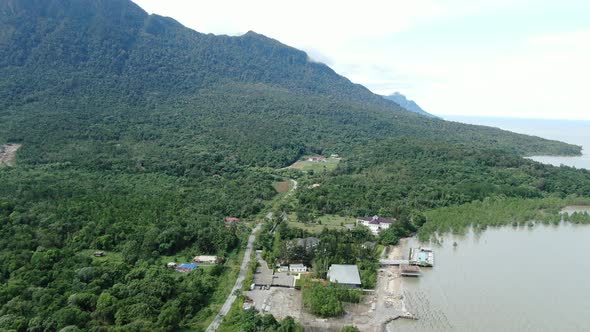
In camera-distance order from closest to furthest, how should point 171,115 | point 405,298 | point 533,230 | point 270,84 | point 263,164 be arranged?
point 405,298 < point 533,230 < point 263,164 < point 171,115 < point 270,84

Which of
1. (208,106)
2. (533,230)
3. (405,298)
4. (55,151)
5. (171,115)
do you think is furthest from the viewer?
(208,106)

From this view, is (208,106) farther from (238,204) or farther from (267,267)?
(267,267)

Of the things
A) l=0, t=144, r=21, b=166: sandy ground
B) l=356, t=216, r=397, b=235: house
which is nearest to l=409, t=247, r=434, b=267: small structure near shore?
l=356, t=216, r=397, b=235: house

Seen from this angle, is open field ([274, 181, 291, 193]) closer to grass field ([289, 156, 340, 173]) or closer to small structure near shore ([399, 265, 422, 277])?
grass field ([289, 156, 340, 173])

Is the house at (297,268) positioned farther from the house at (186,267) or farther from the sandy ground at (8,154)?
the sandy ground at (8,154)

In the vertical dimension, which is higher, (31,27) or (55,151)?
(31,27)

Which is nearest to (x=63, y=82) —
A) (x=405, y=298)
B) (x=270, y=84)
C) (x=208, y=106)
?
(x=208, y=106)

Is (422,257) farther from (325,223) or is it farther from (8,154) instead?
Answer: (8,154)

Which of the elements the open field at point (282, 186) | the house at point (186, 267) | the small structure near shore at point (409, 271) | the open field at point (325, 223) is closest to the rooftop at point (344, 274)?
the small structure near shore at point (409, 271)
